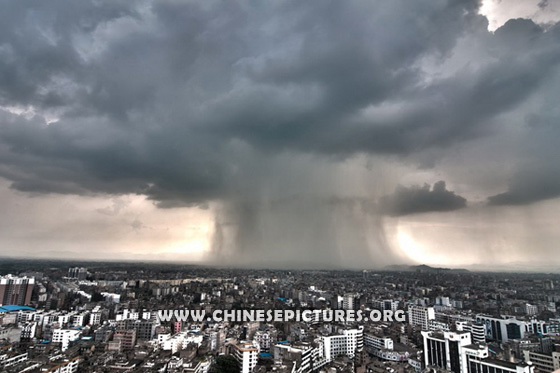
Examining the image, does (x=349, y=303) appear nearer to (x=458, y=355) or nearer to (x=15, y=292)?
(x=458, y=355)

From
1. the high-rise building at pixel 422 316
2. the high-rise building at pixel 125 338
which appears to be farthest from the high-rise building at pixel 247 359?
the high-rise building at pixel 422 316

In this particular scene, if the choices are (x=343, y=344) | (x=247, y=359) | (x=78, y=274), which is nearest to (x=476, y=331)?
(x=343, y=344)

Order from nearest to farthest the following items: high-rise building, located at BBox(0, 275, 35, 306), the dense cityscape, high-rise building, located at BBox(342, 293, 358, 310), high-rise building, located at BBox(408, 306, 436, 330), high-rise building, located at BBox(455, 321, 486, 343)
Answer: the dense cityscape → high-rise building, located at BBox(455, 321, 486, 343) → high-rise building, located at BBox(408, 306, 436, 330) → high-rise building, located at BBox(342, 293, 358, 310) → high-rise building, located at BBox(0, 275, 35, 306)

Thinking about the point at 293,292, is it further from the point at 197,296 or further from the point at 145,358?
the point at 145,358

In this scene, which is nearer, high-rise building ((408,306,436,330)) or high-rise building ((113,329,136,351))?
high-rise building ((113,329,136,351))

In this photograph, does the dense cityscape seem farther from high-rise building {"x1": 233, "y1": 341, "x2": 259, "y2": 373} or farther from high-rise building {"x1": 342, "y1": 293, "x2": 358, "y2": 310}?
high-rise building {"x1": 342, "y1": 293, "x2": 358, "y2": 310}

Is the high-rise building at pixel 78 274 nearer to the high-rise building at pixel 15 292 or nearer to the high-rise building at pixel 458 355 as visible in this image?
the high-rise building at pixel 15 292

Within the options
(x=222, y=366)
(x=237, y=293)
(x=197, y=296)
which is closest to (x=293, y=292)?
(x=237, y=293)

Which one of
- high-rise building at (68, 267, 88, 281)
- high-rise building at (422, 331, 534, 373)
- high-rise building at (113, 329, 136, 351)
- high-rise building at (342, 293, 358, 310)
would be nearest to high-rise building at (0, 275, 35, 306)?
high-rise building at (113, 329, 136, 351)

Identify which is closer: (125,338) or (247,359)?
(247,359)
